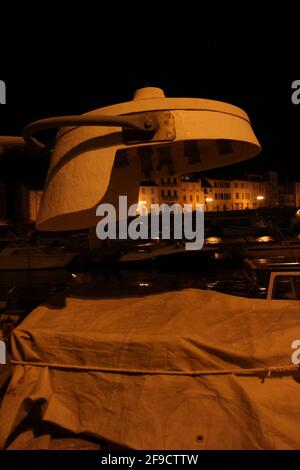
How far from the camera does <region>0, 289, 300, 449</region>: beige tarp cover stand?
1731 millimetres

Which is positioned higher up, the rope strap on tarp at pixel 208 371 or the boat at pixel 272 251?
the rope strap on tarp at pixel 208 371

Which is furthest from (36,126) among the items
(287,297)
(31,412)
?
(287,297)

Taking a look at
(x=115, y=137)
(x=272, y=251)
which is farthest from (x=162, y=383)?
(x=272, y=251)

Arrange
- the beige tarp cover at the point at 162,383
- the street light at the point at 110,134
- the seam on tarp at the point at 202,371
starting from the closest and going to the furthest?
the beige tarp cover at the point at 162,383, the seam on tarp at the point at 202,371, the street light at the point at 110,134

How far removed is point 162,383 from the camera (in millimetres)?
1952

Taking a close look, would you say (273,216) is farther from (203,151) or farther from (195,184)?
(195,184)

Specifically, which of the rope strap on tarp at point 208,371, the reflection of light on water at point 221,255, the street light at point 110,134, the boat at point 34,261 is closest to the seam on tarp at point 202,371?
the rope strap on tarp at point 208,371

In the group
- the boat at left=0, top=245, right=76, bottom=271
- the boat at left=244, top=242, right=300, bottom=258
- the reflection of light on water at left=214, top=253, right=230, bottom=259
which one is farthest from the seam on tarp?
the reflection of light on water at left=214, top=253, right=230, bottom=259

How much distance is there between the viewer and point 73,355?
7.10ft

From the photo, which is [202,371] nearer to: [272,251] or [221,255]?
[272,251]

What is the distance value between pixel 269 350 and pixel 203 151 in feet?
7.52

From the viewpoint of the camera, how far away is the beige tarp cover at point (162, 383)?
173cm

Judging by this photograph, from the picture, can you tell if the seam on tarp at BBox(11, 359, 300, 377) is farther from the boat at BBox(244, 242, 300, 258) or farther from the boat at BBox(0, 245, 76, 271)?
the boat at BBox(0, 245, 76, 271)

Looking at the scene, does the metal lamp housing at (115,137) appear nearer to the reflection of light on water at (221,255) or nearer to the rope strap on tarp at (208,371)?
the rope strap on tarp at (208,371)
